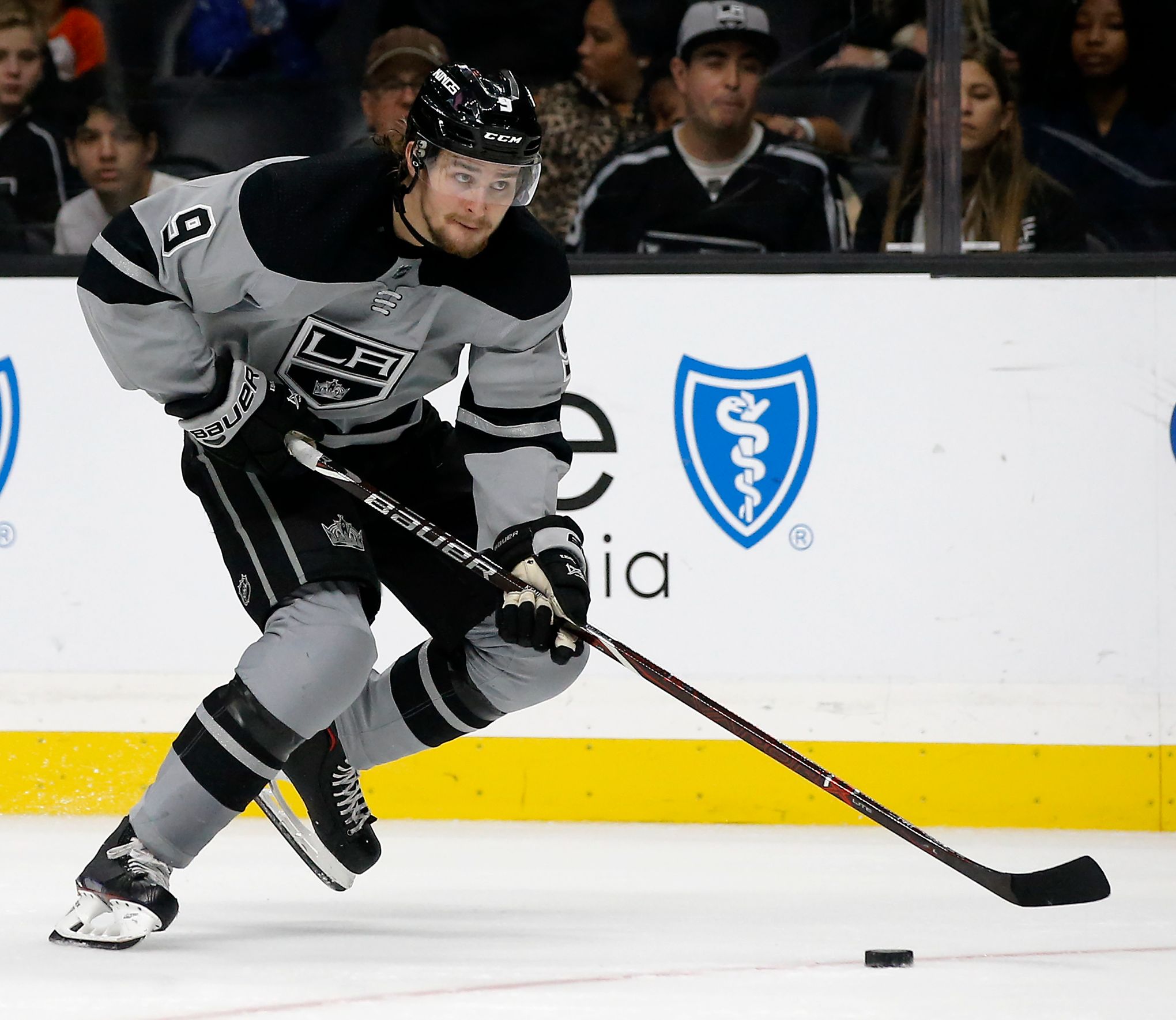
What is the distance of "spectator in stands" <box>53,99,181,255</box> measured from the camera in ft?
12.2

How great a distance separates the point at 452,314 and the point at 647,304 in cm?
108

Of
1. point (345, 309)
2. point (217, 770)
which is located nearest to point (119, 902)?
point (217, 770)

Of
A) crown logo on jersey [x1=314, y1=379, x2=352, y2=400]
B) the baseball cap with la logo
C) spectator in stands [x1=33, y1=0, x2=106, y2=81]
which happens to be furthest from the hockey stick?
spectator in stands [x1=33, y1=0, x2=106, y2=81]

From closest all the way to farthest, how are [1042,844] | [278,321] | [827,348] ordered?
[278,321], [1042,844], [827,348]

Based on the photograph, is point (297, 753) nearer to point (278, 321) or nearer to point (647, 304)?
point (278, 321)

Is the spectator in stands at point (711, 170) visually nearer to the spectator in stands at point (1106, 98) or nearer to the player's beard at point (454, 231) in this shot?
the spectator in stands at point (1106, 98)

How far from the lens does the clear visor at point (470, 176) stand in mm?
2225

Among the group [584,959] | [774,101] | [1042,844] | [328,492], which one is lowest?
[1042,844]

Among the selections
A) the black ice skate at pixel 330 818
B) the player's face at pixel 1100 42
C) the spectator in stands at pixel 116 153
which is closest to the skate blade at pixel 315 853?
the black ice skate at pixel 330 818

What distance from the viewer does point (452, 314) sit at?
2412 millimetres

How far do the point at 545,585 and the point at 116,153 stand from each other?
1830mm

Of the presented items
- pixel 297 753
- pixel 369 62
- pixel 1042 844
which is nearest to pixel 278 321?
pixel 297 753

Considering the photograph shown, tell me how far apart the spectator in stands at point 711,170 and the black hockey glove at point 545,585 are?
1253mm

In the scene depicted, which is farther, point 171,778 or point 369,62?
point 369,62
